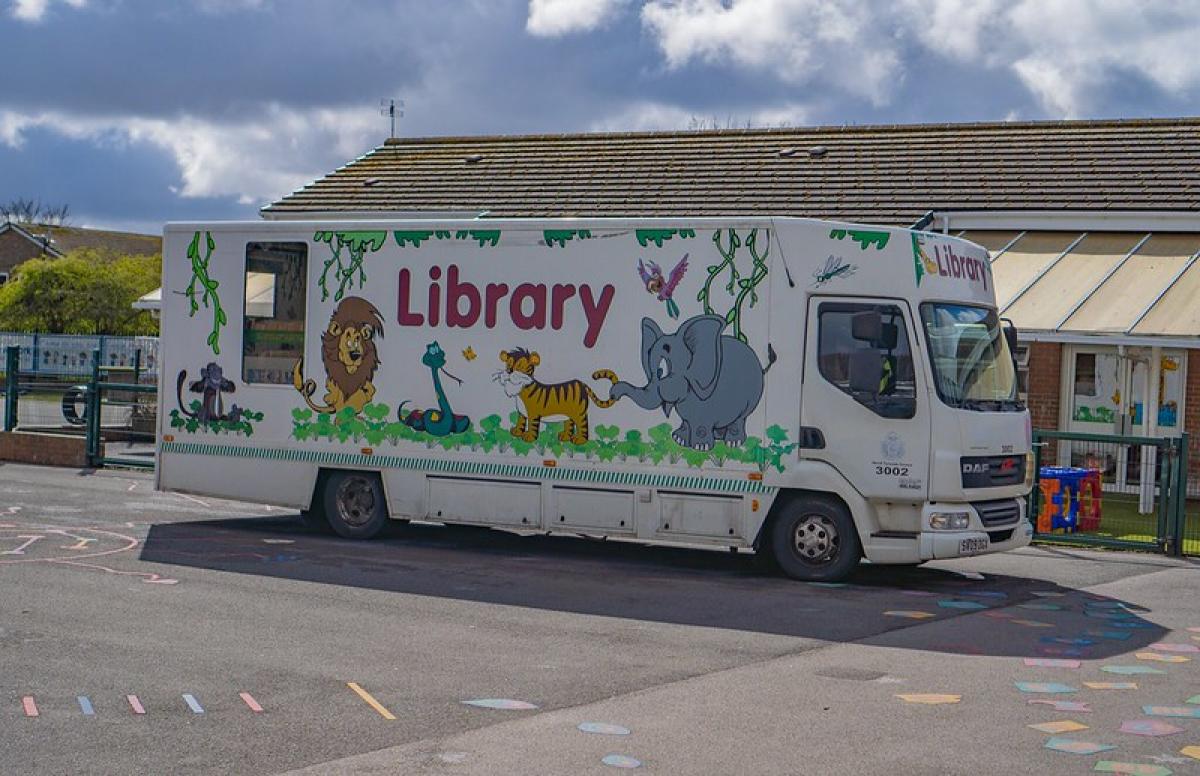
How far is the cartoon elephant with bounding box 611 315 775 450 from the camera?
44.3 feet

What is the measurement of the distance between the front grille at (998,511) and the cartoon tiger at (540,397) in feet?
11.0

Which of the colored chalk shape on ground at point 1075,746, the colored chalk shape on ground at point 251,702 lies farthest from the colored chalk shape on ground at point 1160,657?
the colored chalk shape on ground at point 251,702

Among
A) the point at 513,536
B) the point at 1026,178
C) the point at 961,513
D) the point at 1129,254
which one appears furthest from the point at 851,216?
the point at 961,513

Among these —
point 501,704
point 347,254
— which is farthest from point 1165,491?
point 501,704

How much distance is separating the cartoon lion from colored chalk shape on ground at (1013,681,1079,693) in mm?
7793

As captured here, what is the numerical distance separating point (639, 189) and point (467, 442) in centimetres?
1362

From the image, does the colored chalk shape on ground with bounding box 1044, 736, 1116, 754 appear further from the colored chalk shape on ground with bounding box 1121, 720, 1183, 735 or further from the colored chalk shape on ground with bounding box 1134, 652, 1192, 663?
the colored chalk shape on ground with bounding box 1134, 652, 1192, 663

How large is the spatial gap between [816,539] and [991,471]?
5.24 ft

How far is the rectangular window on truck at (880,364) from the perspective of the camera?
13.0 metres

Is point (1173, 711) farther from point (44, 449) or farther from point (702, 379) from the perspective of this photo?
point (44, 449)

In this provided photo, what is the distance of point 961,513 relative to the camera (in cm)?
1309

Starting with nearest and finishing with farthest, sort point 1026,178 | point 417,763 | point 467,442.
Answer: point 417,763
point 467,442
point 1026,178

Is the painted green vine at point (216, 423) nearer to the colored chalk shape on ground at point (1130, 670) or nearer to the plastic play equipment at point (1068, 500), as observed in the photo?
the plastic play equipment at point (1068, 500)

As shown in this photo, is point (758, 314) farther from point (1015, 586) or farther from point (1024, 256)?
point (1024, 256)
